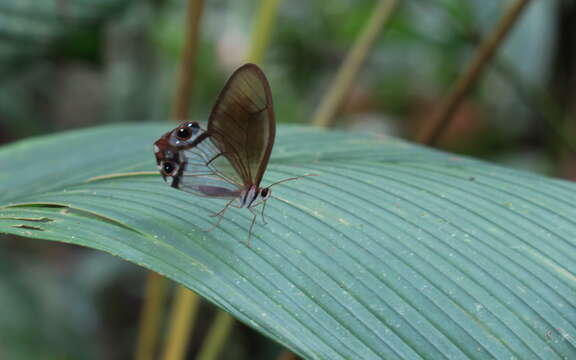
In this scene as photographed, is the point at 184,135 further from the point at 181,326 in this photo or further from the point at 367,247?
the point at 181,326

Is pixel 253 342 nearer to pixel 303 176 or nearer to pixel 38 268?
pixel 38 268

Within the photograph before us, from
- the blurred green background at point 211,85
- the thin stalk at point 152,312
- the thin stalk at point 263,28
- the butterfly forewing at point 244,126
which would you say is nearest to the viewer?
the butterfly forewing at point 244,126

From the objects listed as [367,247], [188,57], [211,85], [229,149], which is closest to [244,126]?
[229,149]

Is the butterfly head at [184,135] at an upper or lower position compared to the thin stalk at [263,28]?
lower

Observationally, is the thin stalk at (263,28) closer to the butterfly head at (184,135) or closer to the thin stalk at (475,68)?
the thin stalk at (475,68)

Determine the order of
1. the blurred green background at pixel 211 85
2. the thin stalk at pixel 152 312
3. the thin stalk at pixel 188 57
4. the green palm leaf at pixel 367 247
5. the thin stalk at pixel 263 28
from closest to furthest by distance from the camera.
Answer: the green palm leaf at pixel 367 247 → the thin stalk at pixel 188 57 → the thin stalk at pixel 152 312 → the thin stalk at pixel 263 28 → the blurred green background at pixel 211 85

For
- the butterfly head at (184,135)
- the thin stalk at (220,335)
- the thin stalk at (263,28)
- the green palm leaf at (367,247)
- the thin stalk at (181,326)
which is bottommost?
the thin stalk at (220,335)

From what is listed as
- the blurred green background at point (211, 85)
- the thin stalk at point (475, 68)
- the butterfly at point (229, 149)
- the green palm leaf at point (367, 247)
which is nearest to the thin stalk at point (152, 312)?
the blurred green background at point (211, 85)

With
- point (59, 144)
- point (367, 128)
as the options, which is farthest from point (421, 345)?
point (367, 128)
